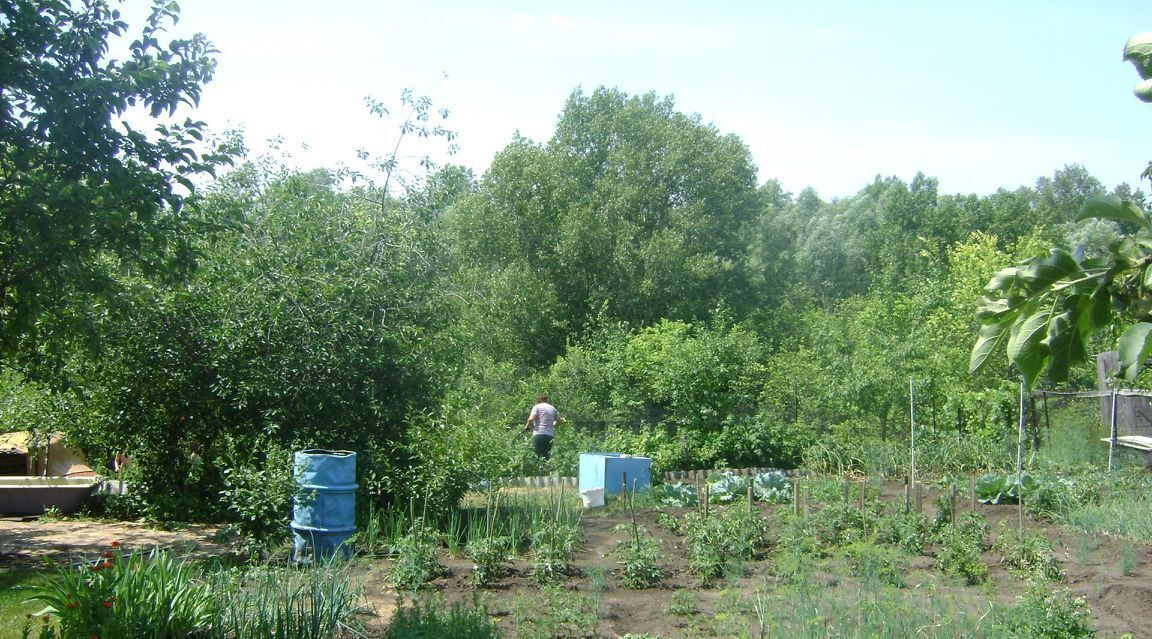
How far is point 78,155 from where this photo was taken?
7047 millimetres

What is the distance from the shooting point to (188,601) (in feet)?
16.9

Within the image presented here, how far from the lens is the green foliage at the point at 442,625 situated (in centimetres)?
531

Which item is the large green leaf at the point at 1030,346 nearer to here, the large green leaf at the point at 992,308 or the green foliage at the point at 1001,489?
the large green leaf at the point at 992,308

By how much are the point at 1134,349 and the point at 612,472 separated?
11.3 metres

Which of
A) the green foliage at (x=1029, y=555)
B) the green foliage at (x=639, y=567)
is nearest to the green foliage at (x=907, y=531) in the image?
the green foliage at (x=1029, y=555)

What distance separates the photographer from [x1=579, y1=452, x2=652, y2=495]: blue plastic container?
1238 centimetres

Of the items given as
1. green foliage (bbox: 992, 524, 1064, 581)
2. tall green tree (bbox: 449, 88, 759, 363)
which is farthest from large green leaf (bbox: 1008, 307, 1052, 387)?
tall green tree (bbox: 449, 88, 759, 363)

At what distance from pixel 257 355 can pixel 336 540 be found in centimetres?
298

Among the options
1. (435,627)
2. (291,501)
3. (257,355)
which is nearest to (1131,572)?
(435,627)

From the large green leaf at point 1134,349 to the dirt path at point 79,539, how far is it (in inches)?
322

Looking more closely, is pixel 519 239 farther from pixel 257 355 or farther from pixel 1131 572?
pixel 1131 572

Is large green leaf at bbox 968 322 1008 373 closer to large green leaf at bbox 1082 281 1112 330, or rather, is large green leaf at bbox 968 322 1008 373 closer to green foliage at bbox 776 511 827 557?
large green leaf at bbox 1082 281 1112 330

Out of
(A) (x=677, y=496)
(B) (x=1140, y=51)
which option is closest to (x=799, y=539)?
(A) (x=677, y=496)

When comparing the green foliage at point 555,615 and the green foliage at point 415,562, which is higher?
the green foliage at point 415,562
